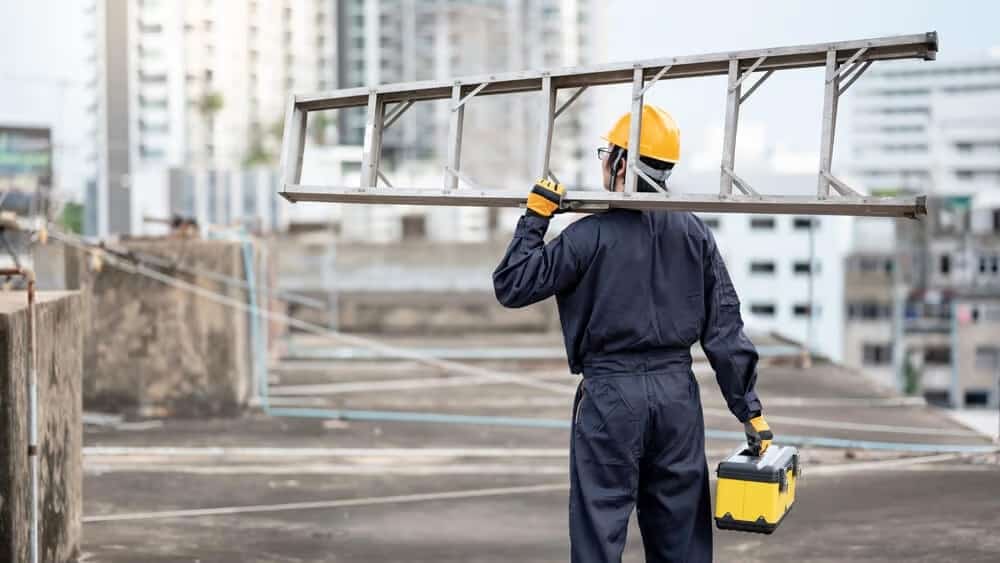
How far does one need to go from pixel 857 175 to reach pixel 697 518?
605 ft

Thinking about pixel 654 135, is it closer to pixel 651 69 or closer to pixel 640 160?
pixel 640 160

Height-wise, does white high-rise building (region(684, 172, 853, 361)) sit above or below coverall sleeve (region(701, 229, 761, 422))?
below

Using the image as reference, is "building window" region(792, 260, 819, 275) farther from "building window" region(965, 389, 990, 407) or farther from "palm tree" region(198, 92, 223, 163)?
"palm tree" region(198, 92, 223, 163)

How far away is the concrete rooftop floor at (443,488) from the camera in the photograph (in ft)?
20.4

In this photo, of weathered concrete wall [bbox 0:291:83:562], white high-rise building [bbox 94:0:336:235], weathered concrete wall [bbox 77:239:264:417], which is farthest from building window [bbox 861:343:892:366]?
weathered concrete wall [bbox 0:291:83:562]

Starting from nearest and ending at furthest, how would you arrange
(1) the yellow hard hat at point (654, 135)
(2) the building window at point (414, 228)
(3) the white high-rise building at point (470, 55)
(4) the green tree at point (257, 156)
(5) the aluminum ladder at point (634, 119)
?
(5) the aluminum ladder at point (634, 119), (1) the yellow hard hat at point (654, 135), (2) the building window at point (414, 228), (4) the green tree at point (257, 156), (3) the white high-rise building at point (470, 55)

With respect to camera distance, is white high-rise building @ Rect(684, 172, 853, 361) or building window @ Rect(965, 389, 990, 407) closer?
building window @ Rect(965, 389, 990, 407)

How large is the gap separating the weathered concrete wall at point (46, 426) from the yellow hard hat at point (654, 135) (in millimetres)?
2189

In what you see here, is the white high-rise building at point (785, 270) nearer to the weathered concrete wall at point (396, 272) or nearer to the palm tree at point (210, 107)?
the weathered concrete wall at point (396, 272)

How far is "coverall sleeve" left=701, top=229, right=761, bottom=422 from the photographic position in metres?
4.60

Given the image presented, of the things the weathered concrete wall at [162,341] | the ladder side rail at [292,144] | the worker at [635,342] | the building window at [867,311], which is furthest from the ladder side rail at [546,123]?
the building window at [867,311]

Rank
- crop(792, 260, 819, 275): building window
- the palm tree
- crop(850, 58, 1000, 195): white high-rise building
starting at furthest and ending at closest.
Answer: crop(850, 58, 1000, 195): white high-rise building → the palm tree → crop(792, 260, 819, 275): building window

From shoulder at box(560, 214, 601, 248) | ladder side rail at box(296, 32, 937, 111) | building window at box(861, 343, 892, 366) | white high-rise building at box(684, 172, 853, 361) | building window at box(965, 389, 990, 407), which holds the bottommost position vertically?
building window at box(965, 389, 990, 407)

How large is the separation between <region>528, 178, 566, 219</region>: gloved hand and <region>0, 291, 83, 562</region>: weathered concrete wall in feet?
6.11
